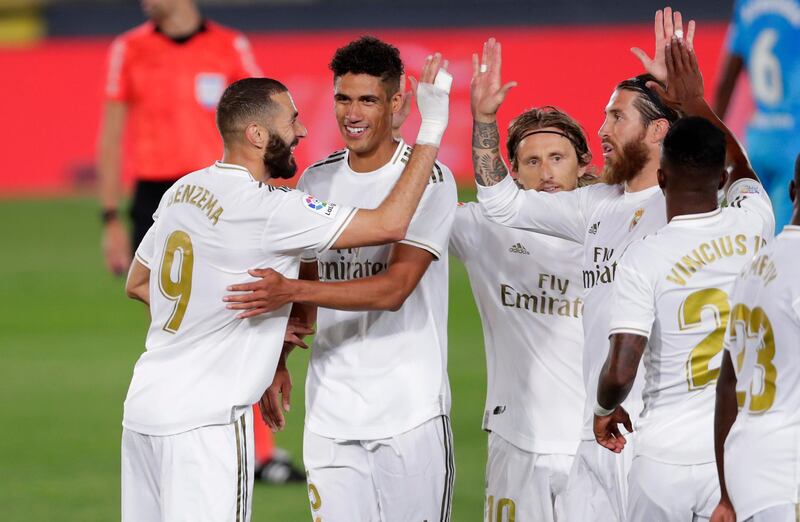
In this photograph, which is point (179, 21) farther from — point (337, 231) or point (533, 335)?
point (337, 231)

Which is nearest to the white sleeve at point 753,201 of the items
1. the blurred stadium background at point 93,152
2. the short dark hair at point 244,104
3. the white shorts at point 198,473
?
the short dark hair at point 244,104

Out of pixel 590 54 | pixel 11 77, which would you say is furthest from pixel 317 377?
pixel 11 77

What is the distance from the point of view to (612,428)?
14.4ft

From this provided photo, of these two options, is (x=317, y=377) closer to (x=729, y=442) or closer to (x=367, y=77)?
(x=367, y=77)

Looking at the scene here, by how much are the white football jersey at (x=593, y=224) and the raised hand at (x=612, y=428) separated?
19.7 inches

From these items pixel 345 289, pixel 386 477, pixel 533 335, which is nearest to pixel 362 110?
pixel 345 289

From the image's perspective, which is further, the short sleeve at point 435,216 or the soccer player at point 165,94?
the soccer player at point 165,94

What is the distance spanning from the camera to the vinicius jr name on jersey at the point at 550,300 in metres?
5.51

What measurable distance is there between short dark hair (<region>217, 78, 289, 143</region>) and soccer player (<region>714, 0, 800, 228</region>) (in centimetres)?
448

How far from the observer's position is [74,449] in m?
8.93

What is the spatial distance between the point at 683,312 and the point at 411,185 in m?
1.11

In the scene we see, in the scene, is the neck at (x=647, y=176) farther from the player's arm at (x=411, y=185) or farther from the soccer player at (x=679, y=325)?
the player's arm at (x=411, y=185)

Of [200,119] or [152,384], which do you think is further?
[200,119]

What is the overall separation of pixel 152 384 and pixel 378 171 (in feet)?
4.05
